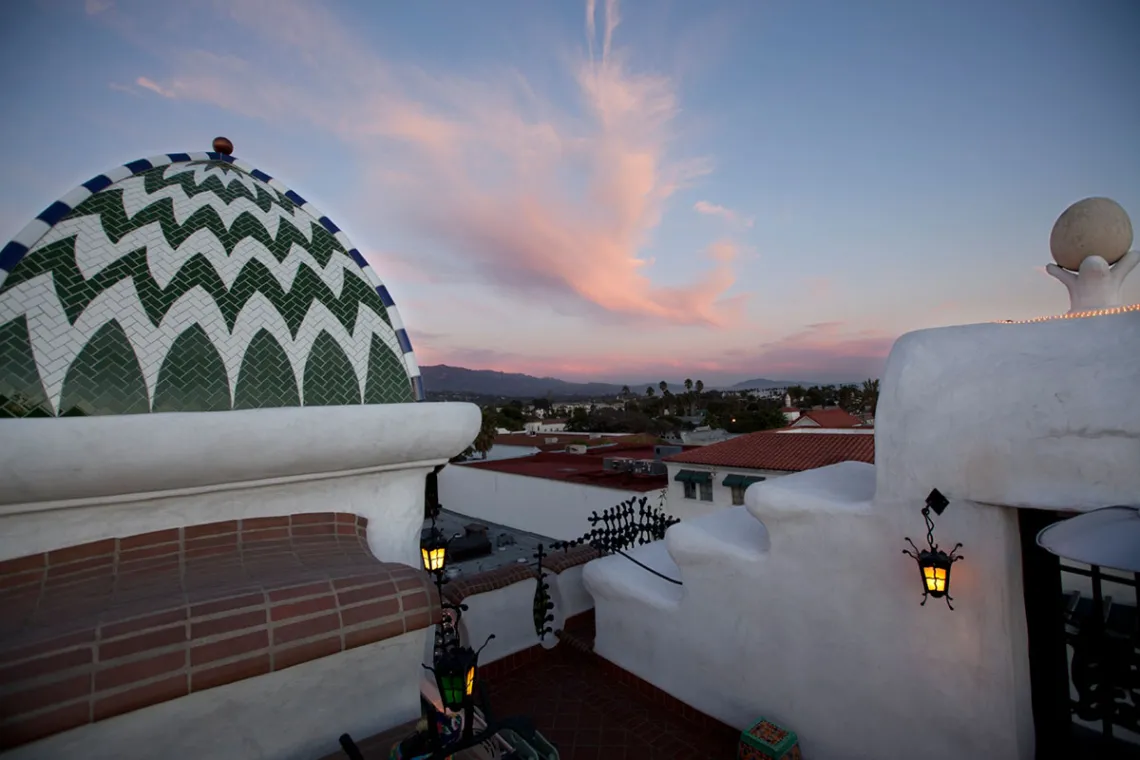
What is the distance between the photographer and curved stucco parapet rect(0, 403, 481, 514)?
270 cm

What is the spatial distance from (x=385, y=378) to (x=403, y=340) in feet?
1.93

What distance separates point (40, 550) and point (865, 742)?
5.84 meters

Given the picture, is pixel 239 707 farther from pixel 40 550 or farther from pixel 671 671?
pixel 671 671

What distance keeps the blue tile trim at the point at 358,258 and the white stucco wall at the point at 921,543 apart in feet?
14.3

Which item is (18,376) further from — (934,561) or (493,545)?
(493,545)

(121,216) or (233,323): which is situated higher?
(121,216)

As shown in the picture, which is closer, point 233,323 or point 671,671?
point 233,323

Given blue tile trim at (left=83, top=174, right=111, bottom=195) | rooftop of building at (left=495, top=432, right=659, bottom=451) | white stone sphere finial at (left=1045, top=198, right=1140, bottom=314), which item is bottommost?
rooftop of building at (left=495, top=432, right=659, bottom=451)

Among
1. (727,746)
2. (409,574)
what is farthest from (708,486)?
(409,574)

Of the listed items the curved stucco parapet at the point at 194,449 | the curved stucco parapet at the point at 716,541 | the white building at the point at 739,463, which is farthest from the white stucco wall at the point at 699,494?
the curved stucco parapet at the point at 194,449

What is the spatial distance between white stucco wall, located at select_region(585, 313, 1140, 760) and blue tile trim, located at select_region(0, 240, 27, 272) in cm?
581

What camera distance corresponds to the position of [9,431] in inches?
103

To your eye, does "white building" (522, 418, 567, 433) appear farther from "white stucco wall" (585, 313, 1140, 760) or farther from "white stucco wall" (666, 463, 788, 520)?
"white stucco wall" (585, 313, 1140, 760)

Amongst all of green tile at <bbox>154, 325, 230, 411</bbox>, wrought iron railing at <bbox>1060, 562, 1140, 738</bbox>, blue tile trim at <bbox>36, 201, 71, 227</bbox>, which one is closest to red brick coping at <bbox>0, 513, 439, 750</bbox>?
green tile at <bbox>154, 325, 230, 411</bbox>
